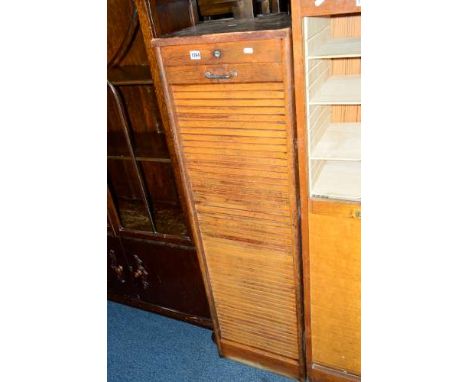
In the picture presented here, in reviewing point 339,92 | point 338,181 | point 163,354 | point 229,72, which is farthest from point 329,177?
point 163,354

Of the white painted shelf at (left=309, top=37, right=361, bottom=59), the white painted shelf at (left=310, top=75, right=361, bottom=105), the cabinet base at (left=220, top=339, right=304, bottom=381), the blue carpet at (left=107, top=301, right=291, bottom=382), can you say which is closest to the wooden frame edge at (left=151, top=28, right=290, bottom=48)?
the white painted shelf at (left=309, top=37, right=361, bottom=59)

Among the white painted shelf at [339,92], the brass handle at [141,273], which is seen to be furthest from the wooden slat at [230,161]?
the brass handle at [141,273]

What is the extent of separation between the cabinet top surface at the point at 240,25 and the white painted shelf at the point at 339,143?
1.44ft

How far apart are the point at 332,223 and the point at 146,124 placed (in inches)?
49.1

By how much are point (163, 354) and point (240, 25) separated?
179 cm

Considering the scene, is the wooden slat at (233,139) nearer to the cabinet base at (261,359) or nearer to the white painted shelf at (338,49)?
the white painted shelf at (338,49)

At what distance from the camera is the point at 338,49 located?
122cm

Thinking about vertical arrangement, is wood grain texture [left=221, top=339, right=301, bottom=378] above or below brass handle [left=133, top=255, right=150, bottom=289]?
below

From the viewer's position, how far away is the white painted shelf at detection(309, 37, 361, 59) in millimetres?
1119

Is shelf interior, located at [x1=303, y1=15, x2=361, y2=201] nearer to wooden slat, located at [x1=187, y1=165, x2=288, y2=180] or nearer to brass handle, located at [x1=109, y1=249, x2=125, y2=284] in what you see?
wooden slat, located at [x1=187, y1=165, x2=288, y2=180]

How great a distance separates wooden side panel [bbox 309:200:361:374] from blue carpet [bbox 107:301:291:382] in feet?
1.24

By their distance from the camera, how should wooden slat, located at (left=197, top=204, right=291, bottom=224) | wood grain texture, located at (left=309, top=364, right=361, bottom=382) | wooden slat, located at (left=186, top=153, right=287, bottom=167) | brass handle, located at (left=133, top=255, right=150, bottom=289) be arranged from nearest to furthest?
wooden slat, located at (left=186, top=153, right=287, bottom=167) < wooden slat, located at (left=197, top=204, right=291, bottom=224) < wood grain texture, located at (left=309, top=364, right=361, bottom=382) < brass handle, located at (left=133, top=255, right=150, bottom=289)
